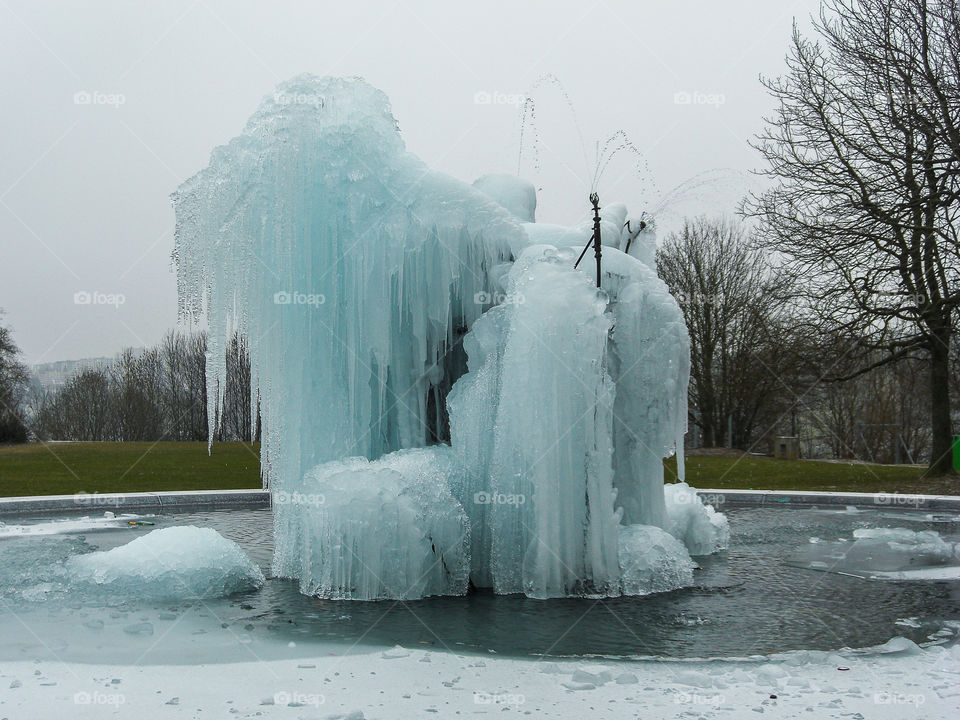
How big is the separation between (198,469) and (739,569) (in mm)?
17548

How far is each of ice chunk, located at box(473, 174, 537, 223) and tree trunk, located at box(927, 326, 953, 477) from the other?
1258 cm

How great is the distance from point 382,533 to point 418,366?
2325mm

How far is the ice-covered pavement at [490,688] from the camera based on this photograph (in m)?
4.85

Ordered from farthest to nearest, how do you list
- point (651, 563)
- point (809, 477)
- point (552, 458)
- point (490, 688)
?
point (809, 477) < point (651, 563) < point (552, 458) < point (490, 688)

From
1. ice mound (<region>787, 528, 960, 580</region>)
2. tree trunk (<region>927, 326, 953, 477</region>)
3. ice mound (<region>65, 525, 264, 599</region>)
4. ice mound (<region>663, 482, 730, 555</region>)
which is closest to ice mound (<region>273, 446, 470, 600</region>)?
ice mound (<region>65, 525, 264, 599</region>)

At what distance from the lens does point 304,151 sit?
29.3 ft

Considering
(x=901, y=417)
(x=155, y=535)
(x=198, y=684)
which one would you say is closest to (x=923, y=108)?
(x=155, y=535)

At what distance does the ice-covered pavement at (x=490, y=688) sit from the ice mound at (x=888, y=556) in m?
3.46

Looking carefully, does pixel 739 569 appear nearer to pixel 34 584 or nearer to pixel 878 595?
pixel 878 595

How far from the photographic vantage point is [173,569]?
816 centimetres

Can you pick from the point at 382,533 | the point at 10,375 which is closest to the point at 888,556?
the point at 382,533

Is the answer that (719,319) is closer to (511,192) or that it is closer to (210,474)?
(210,474)

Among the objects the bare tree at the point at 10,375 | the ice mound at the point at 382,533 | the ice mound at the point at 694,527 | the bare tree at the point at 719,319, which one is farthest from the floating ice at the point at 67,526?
the bare tree at the point at 10,375

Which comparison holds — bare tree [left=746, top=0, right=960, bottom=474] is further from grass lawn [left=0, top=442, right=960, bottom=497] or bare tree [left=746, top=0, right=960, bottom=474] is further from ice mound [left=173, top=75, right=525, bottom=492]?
ice mound [left=173, top=75, right=525, bottom=492]
